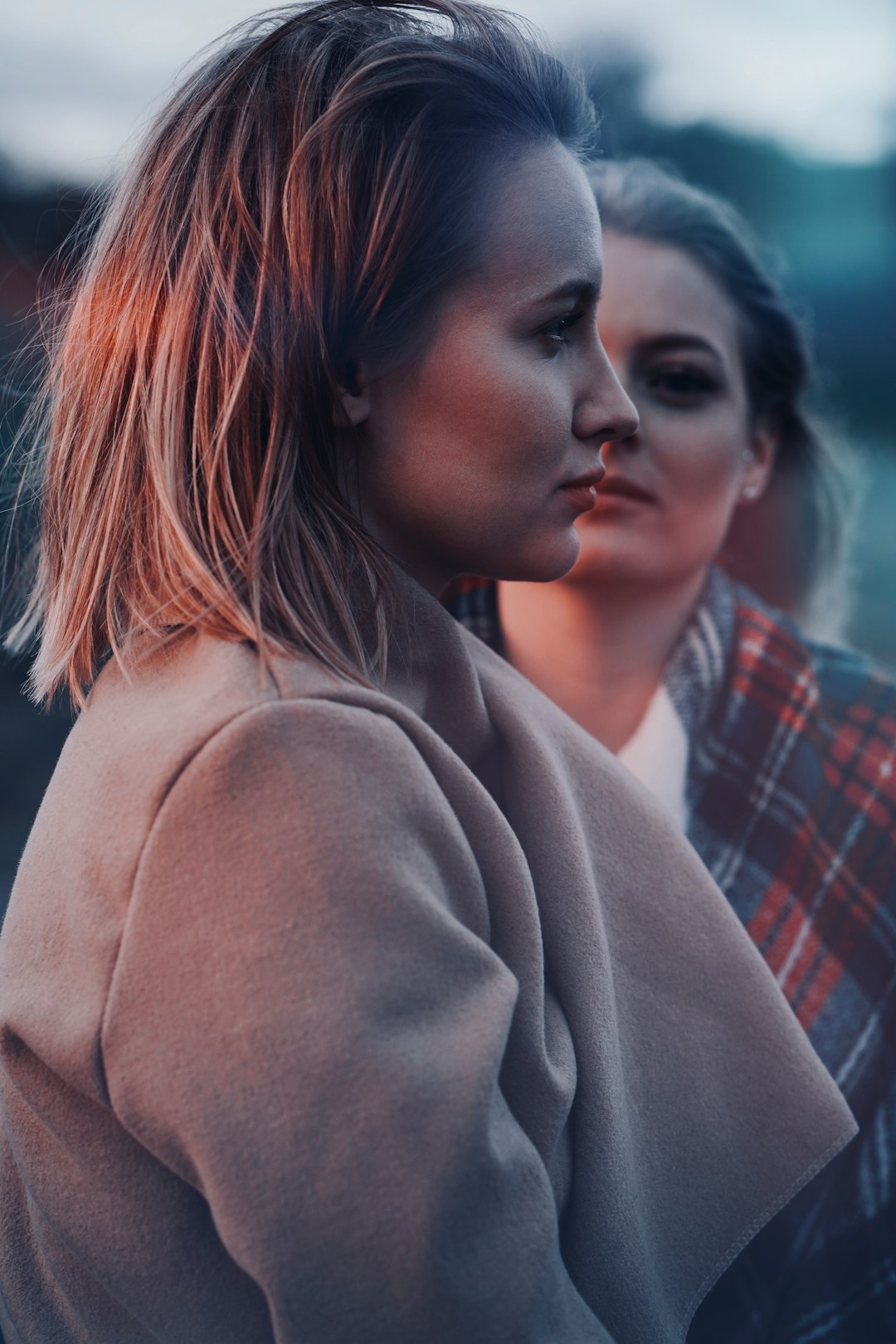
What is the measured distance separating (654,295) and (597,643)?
36cm

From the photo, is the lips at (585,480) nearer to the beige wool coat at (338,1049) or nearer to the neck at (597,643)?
the beige wool coat at (338,1049)

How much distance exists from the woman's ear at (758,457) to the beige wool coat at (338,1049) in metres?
0.68

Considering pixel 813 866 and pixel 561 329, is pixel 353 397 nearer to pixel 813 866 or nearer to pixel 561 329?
pixel 561 329

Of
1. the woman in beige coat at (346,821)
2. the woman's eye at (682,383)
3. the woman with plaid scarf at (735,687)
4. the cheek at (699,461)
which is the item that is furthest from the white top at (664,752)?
the woman in beige coat at (346,821)

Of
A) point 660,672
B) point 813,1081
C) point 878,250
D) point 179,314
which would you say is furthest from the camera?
point 878,250

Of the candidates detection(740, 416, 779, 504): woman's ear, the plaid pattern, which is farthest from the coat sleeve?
detection(740, 416, 779, 504): woman's ear

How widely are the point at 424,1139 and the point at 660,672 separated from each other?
78cm

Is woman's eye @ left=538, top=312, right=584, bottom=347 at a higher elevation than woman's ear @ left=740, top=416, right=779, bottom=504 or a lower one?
higher

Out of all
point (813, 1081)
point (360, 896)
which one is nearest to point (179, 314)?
point (360, 896)

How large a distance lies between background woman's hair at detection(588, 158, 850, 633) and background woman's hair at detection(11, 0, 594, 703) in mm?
523

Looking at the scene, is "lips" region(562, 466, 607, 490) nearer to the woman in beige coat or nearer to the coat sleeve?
the woman in beige coat

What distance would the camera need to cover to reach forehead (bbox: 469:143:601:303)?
617 mm

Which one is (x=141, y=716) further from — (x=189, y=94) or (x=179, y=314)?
(x=189, y=94)

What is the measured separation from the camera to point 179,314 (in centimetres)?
61
